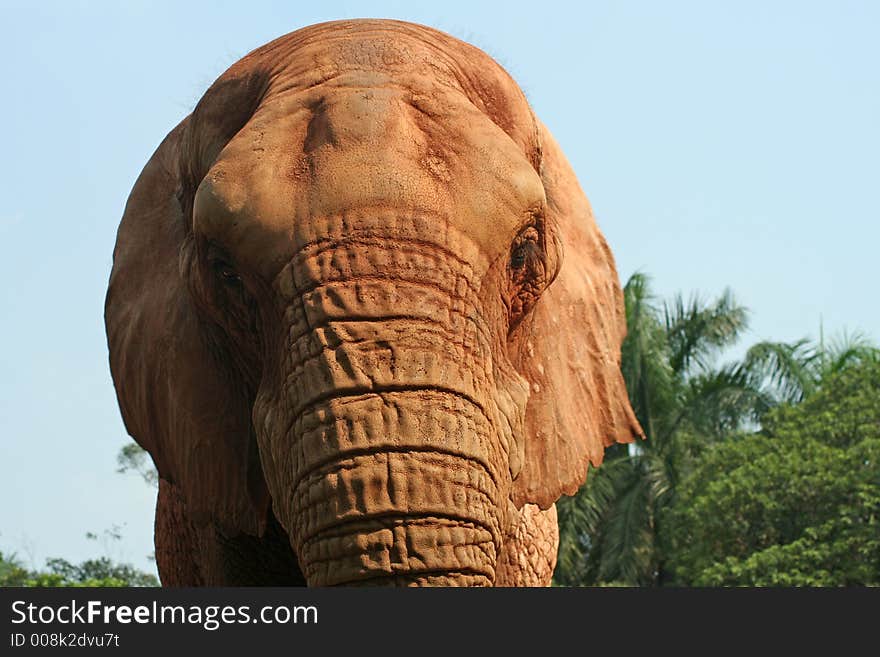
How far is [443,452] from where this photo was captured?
3137 millimetres

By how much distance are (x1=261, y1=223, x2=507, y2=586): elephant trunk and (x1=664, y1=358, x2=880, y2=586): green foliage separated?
16.7 m

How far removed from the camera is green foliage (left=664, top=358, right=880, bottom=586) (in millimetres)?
19688

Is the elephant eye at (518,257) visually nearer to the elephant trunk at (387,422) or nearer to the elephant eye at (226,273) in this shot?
the elephant trunk at (387,422)

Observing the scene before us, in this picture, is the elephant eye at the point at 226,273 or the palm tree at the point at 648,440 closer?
the elephant eye at the point at 226,273

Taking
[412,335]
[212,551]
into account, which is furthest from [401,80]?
[212,551]

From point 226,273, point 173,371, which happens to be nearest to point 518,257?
point 226,273

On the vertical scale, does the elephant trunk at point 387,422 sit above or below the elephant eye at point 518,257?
below

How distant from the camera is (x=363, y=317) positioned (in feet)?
10.7

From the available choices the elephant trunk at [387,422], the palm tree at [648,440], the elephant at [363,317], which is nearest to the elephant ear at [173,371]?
the elephant at [363,317]

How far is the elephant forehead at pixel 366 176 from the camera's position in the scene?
3389 millimetres

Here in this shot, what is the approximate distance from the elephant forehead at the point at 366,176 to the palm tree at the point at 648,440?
21.7 metres

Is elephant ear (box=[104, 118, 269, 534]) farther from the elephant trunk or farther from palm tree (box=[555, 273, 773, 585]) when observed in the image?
palm tree (box=[555, 273, 773, 585])

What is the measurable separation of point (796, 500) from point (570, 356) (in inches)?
682

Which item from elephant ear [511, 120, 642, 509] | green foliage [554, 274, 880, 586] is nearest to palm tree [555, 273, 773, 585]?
green foliage [554, 274, 880, 586]
